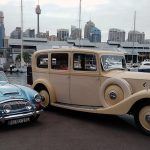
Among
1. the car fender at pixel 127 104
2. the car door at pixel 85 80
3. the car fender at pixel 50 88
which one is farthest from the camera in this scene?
the car fender at pixel 50 88

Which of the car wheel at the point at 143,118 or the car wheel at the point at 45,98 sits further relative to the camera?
the car wheel at the point at 45,98

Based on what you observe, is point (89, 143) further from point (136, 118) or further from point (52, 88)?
point (52, 88)

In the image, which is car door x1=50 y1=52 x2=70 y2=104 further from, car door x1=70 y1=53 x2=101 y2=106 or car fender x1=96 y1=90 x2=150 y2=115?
car fender x1=96 y1=90 x2=150 y2=115

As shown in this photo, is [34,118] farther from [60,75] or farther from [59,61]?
[59,61]

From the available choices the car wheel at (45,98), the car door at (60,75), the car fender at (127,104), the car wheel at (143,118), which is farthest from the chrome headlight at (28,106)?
the car wheel at (143,118)

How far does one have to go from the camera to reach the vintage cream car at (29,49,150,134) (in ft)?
24.0

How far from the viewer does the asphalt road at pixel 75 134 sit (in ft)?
20.4

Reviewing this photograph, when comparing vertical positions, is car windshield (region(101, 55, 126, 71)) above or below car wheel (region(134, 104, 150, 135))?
above

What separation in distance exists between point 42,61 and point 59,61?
0.86 metres

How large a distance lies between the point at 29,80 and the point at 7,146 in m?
4.81

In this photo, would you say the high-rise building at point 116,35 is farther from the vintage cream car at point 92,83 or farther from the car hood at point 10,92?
the car hood at point 10,92

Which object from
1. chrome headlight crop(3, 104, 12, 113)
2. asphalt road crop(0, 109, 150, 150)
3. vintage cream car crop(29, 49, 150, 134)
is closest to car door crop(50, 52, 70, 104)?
vintage cream car crop(29, 49, 150, 134)

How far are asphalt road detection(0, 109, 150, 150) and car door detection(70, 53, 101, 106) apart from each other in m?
0.53

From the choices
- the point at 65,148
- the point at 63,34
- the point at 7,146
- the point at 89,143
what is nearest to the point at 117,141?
the point at 89,143
